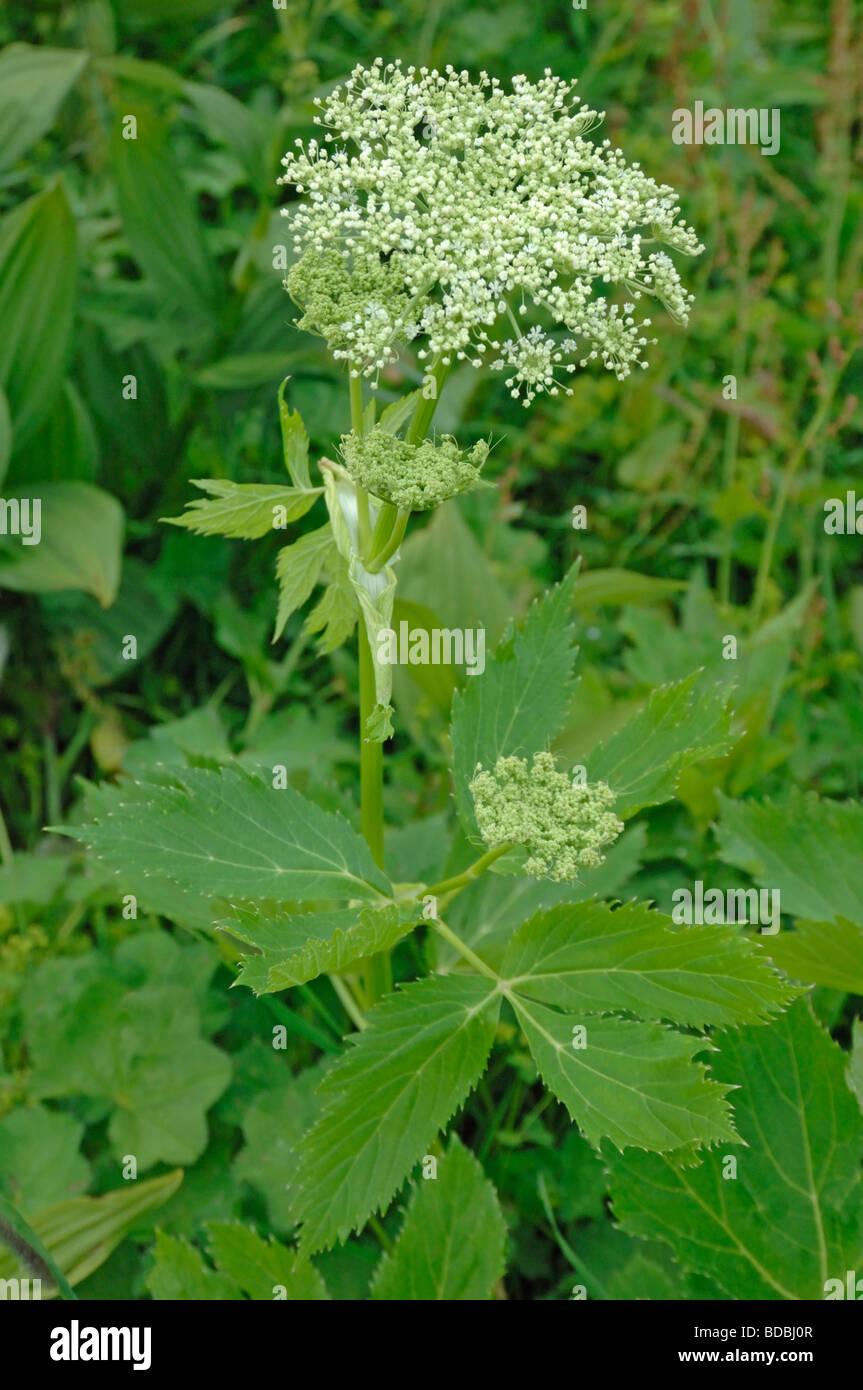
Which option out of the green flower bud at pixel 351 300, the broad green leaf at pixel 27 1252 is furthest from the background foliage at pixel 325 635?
the green flower bud at pixel 351 300

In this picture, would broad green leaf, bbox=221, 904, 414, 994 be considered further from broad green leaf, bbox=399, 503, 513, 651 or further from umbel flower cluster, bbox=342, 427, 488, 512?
broad green leaf, bbox=399, 503, 513, 651

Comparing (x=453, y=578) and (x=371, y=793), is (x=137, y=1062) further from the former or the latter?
(x=453, y=578)

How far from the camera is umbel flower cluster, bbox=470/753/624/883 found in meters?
1.18

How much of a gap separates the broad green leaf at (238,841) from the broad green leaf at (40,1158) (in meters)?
0.61

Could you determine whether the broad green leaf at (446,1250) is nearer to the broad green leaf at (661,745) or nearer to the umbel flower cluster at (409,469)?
the broad green leaf at (661,745)

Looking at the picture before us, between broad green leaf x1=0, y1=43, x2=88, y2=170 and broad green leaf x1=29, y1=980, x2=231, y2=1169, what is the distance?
1.85 metres

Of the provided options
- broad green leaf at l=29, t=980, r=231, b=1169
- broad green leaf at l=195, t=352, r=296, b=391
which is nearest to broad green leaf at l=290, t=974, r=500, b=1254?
broad green leaf at l=29, t=980, r=231, b=1169

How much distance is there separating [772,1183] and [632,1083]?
36 centimetres

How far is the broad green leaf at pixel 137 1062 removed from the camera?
5.82 feet

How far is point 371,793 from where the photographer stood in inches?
56.5

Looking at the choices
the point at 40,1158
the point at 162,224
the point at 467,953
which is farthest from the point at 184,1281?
the point at 162,224
